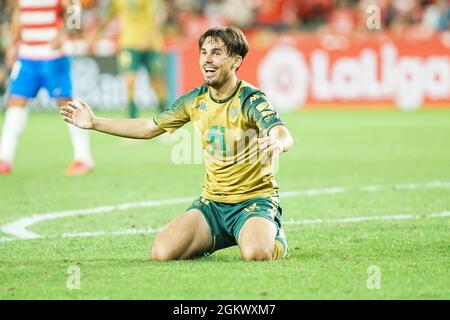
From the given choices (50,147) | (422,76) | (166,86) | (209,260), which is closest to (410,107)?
(422,76)

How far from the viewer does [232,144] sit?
269 inches

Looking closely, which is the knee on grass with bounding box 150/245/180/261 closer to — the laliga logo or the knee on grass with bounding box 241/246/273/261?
the knee on grass with bounding box 241/246/273/261

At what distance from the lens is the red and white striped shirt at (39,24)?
11523mm

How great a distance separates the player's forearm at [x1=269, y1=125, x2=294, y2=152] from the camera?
20.3ft

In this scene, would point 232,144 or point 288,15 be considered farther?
point 288,15

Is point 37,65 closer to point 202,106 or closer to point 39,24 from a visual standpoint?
point 39,24

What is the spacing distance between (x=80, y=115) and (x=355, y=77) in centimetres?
1465

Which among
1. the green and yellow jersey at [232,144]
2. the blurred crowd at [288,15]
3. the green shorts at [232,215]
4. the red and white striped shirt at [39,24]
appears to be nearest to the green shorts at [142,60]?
the red and white striped shirt at [39,24]

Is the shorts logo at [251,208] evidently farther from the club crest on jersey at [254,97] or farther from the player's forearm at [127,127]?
the player's forearm at [127,127]

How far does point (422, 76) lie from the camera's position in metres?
21.0

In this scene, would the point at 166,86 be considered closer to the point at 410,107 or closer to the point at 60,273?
the point at 410,107

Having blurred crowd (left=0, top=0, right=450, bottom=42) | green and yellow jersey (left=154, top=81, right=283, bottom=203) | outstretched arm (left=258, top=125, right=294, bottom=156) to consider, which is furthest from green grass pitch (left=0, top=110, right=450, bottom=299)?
blurred crowd (left=0, top=0, right=450, bottom=42)

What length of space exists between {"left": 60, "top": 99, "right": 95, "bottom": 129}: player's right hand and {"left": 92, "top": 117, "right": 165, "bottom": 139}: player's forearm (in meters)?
0.04

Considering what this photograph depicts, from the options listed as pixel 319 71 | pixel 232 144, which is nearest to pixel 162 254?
pixel 232 144
